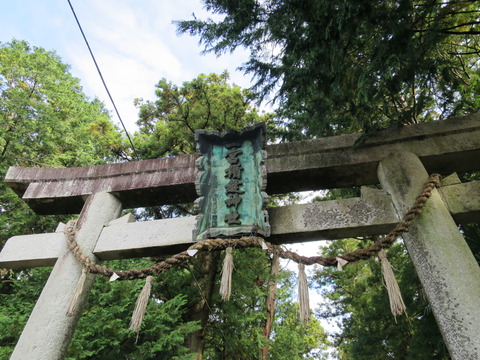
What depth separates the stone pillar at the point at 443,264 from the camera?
223cm

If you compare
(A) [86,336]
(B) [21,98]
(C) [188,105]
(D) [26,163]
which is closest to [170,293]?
(A) [86,336]

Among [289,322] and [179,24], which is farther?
[289,322]

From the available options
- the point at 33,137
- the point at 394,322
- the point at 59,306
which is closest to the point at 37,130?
the point at 33,137

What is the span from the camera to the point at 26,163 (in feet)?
29.6

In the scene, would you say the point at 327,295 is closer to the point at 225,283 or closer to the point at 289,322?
the point at 289,322

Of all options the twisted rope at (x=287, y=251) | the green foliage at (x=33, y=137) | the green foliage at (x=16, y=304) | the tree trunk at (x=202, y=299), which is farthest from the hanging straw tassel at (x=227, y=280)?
the green foliage at (x=33, y=137)

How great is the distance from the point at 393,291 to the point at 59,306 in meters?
3.20

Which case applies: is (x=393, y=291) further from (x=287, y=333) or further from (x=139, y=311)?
(x=287, y=333)

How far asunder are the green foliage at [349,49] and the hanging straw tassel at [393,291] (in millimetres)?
1509

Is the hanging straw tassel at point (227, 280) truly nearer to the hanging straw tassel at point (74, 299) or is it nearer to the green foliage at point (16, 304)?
the hanging straw tassel at point (74, 299)

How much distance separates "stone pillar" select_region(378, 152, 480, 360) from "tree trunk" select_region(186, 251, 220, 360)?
4.46 m

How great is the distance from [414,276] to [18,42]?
→ 50.9ft

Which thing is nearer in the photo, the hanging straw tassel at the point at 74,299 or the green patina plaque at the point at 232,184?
the hanging straw tassel at the point at 74,299

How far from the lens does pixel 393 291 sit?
2330mm
